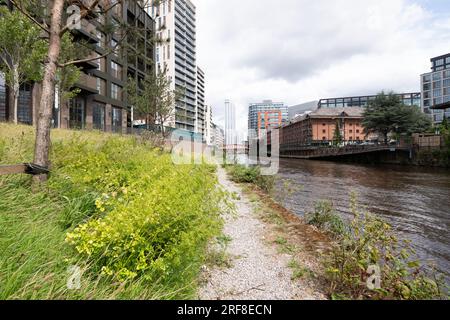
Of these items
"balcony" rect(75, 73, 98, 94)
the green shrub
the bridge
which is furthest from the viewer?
the bridge

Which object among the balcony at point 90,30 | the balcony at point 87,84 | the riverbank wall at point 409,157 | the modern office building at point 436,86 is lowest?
the riverbank wall at point 409,157

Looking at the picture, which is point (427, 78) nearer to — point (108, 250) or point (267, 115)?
point (267, 115)

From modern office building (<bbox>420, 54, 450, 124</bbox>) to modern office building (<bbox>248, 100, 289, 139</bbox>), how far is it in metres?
54.3

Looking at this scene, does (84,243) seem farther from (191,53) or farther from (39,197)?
(191,53)

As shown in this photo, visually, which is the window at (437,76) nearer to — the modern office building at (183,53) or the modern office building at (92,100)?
the modern office building at (183,53)

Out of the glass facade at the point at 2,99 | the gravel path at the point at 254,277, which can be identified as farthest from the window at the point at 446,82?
the glass facade at the point at 2,99

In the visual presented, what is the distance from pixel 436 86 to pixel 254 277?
106 metres

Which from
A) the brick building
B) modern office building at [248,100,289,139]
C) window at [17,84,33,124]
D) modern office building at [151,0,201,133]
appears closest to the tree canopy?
the brick building

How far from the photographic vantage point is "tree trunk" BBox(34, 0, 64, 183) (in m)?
3.72

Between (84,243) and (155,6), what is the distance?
15.6 ft

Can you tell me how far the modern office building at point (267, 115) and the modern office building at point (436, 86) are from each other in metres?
54.3

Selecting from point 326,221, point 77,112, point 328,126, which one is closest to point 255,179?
point 326,221

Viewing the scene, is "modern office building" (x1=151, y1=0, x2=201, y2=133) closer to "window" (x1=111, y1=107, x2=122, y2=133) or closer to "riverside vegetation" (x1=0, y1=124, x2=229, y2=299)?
"window" (x1=111, y1=107, x2=122, y2=133)

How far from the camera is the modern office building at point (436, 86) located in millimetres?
75838
